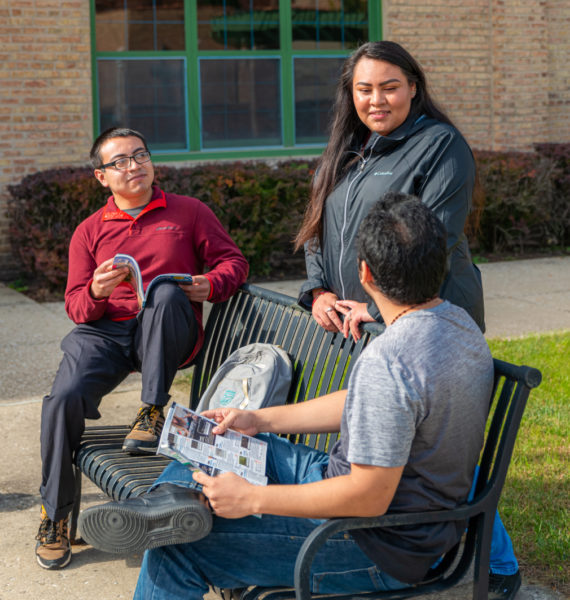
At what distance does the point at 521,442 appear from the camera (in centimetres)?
452

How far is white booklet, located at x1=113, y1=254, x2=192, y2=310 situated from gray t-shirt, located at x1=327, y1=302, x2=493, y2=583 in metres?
1.45

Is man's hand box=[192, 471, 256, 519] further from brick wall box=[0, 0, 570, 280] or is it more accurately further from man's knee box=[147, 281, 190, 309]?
brick wall box=[0, 0, 570, 280]

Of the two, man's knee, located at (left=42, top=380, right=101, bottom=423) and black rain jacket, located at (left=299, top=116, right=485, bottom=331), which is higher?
black rain jacket, located at (left=299, top=116, right=485, bottom=331)

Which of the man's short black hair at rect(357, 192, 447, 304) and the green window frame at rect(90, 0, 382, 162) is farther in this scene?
the green window frame at rect(90, 0, 382, 162)

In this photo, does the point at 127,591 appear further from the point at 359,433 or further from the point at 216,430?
the point at 359,433

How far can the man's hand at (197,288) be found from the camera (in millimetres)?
3779

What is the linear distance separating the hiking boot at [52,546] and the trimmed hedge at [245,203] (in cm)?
548

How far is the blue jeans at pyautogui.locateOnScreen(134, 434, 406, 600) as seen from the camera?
241 centimetres

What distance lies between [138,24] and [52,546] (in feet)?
25.6

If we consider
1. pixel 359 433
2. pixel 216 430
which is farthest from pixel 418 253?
pixel 216 430

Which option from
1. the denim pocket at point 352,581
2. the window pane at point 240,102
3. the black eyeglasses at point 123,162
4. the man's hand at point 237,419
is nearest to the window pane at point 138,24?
the window pane at point 240,102

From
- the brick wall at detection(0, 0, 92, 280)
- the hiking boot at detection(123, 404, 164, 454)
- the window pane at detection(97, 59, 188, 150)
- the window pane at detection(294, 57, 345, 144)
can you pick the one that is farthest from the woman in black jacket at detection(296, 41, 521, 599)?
the window pane at detection(294, 57, 345, 144)

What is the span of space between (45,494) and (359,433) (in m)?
1.74

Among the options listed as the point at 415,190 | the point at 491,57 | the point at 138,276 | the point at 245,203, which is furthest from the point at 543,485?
the point at 491,57
